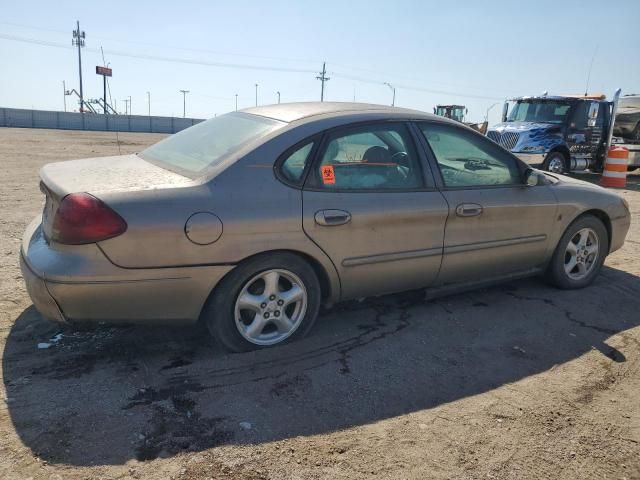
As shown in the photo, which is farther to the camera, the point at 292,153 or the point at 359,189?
the point at 359,189

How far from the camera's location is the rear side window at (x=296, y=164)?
323cm

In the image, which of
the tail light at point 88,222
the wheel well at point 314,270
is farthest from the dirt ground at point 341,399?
the tail light at point 88,222

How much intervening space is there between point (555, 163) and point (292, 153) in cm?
1303

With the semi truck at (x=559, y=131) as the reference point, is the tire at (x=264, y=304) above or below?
below

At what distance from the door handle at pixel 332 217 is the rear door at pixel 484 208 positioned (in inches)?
36.0

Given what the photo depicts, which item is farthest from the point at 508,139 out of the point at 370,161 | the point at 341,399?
the point at 341,399

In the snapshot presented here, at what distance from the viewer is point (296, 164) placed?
3.28 metres

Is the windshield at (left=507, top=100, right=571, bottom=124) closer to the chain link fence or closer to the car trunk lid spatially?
the car trunk lid

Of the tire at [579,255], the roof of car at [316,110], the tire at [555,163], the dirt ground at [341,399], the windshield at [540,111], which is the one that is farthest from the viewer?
the windshield at [540,111]

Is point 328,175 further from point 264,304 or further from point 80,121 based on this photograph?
point 80,121

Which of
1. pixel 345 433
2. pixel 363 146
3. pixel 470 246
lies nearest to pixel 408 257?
pixel 470 246

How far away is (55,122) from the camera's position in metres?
49.6

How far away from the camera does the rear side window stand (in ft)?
10.6

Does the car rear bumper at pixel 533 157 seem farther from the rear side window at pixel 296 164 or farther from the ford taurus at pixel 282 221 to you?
the rear side window at pixel 296 164
